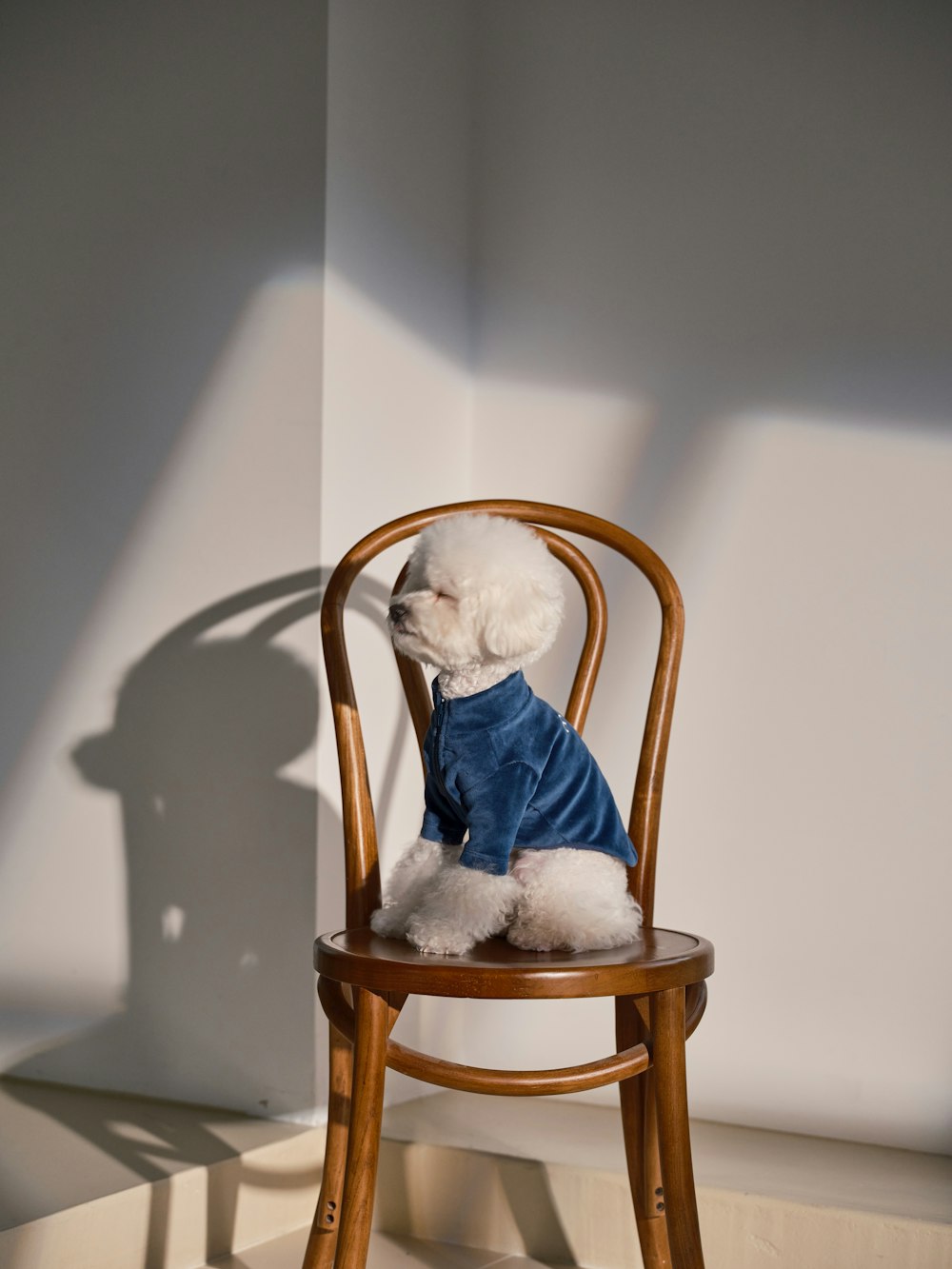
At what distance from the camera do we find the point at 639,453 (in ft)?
6.76

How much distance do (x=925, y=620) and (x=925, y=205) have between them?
63 centimetres

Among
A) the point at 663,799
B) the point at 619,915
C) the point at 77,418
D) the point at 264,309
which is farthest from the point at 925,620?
the point at 77,418

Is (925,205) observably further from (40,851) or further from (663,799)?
(40,851)

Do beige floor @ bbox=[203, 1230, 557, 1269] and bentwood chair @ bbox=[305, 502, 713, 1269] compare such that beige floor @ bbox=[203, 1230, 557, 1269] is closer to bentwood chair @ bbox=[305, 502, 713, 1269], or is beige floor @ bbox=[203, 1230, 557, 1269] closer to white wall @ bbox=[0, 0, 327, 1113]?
white wall @ bbox=[0, 0, 327, 1113]

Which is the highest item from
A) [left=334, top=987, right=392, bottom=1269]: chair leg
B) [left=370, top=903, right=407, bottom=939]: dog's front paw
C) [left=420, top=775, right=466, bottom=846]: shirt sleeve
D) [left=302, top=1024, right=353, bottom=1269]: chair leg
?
[left=420, top=775, right=466, bottom=846]: shirt sleeve

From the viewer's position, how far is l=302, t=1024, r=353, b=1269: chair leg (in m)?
1.38

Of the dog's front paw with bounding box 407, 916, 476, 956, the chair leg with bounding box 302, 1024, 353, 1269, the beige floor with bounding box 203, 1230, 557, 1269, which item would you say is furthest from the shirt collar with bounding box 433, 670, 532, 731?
the beige floor with bounding box 203, 1230, 557, 1269

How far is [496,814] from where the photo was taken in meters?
1.29

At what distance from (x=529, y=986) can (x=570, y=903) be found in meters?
0.14

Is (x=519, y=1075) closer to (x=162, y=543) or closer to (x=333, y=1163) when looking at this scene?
(x=333, y=1163)

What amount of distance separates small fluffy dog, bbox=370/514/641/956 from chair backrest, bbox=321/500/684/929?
0.11 meters

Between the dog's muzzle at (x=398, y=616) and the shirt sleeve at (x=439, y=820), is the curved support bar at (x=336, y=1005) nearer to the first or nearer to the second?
the shirt sleeve at (x=439, y=820)

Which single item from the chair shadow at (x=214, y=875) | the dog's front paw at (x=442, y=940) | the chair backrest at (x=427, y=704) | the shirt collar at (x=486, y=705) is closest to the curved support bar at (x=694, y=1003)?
the chair backrest at (x=427, y=704)

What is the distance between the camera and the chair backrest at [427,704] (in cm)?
148
